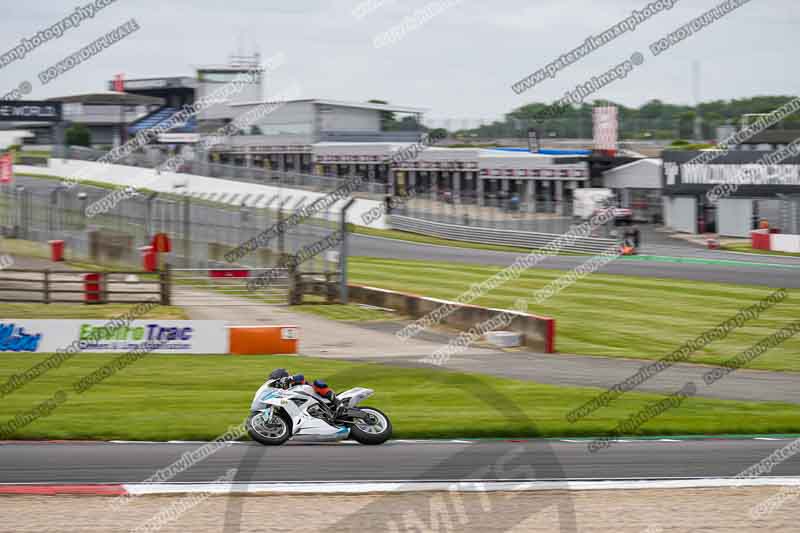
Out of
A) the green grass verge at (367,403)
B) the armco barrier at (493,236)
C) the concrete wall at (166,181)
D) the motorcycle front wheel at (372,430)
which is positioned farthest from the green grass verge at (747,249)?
the motorcycle front wheel at (372,430)

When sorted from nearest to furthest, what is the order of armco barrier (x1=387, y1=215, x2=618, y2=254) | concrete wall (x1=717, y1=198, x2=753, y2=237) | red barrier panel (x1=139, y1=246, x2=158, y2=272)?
red barrier panel (x1=139, y1=246, x2=158, y2=272) → armco barrier (x1=387, y1=215, x2=618, y2=254) → concrete wall (x1=717, y1=198, x2=753, y2=237)

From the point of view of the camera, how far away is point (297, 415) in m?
13.1

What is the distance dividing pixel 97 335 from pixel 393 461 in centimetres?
973

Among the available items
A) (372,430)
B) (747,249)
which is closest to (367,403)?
(372,430)

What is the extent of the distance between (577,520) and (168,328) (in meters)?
11.9

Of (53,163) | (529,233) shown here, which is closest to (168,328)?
(529,233)


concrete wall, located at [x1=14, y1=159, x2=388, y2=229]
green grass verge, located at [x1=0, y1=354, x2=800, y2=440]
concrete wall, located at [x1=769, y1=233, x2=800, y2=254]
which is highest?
concrete wall, located at [x1=14, y1=159, x2=388, y2=229]

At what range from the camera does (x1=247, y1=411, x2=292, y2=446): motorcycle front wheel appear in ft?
42.9

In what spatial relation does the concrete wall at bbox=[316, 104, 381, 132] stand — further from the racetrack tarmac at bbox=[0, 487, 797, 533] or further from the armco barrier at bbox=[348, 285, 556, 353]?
the racetrack tarmac at bbox=[0, 487, 797, 533]

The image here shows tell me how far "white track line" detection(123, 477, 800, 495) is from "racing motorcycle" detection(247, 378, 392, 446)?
1509 mm

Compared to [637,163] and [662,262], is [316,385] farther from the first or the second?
[637,163]

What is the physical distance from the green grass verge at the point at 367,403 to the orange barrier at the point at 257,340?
99 centimetres

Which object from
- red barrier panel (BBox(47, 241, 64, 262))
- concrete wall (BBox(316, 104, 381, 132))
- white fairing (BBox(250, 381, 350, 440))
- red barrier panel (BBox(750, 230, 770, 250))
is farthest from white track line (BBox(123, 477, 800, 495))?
concrete wall (BBox(316, 104, 381, 132))

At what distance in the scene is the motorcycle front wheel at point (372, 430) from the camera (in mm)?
13305
